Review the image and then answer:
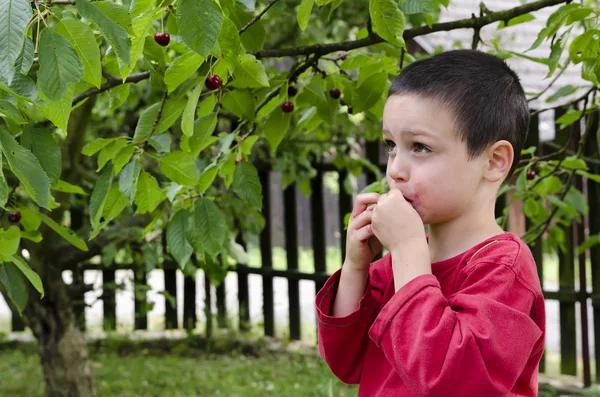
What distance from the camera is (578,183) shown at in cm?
458

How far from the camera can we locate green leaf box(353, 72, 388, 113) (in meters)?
2.15

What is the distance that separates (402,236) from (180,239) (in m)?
0.85

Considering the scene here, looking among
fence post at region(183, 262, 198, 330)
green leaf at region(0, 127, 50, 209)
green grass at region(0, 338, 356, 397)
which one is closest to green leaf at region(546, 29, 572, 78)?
green leaf at region(0, 127, 50, 209)

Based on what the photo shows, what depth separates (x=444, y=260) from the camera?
4.62ft

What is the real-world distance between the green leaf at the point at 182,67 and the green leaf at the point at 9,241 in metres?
0.50

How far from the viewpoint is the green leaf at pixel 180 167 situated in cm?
187

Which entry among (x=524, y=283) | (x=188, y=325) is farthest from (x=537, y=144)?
(x=524, y=283)

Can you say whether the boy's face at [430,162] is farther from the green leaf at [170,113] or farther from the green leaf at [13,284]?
the green leaf at [13,284]

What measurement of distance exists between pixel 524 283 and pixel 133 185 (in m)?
0.90

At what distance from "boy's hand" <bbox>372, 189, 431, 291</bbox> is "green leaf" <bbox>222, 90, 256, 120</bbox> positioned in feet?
2.57

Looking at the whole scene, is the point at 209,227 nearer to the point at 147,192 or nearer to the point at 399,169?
the point at 147,192

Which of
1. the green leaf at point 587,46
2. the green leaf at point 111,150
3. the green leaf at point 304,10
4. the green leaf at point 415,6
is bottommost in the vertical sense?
the green leaf at point 111,150

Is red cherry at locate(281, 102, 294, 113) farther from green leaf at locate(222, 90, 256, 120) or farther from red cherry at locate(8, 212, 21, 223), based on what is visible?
red cherry at locate(8, 212, 21, 223)

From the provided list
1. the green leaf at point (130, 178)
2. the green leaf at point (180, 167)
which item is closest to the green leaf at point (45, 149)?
the green leaf at point (130, 178)
